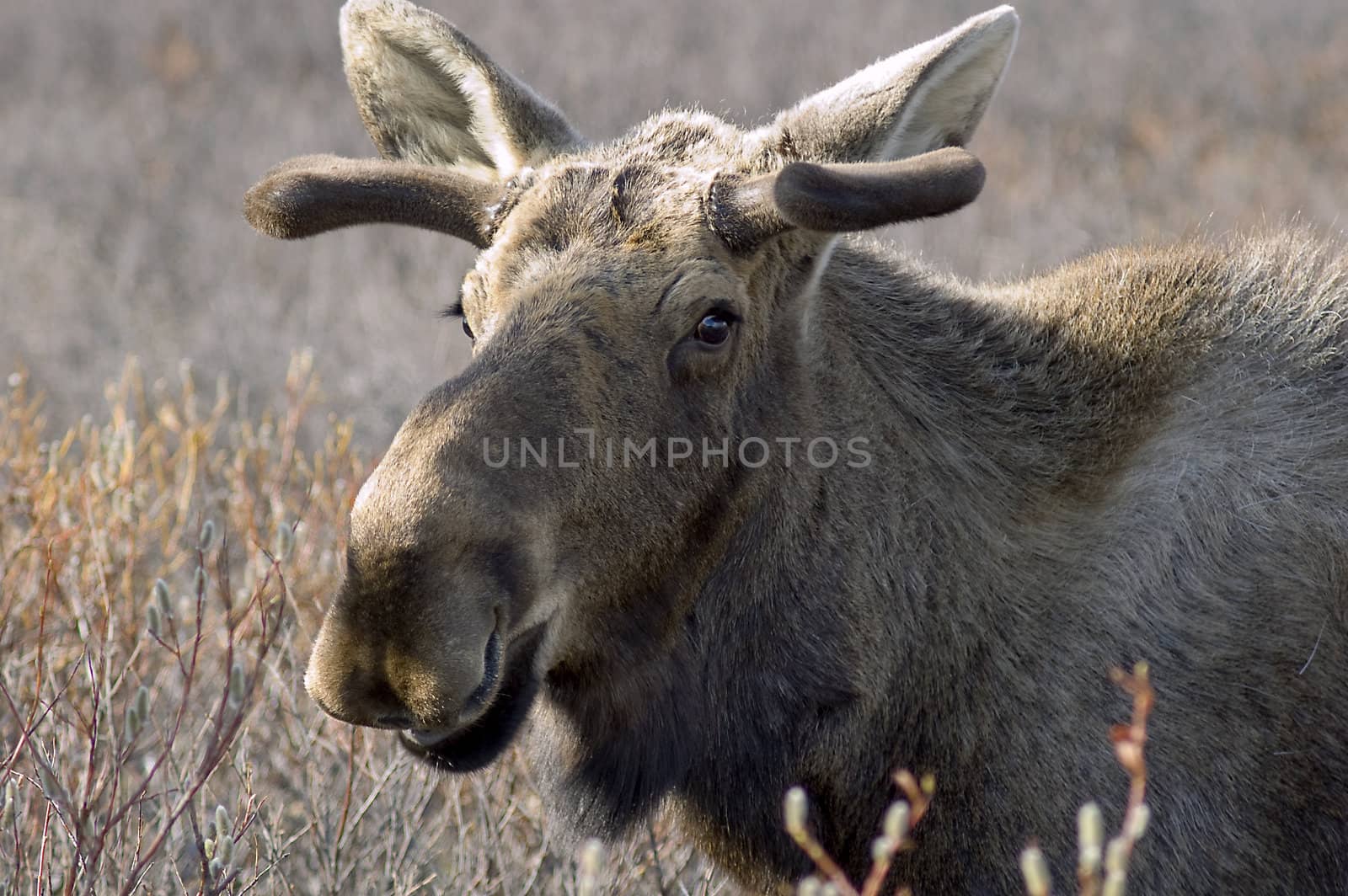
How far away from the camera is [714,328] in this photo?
3.16 m

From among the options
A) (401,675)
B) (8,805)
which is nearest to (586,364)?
(401,675)

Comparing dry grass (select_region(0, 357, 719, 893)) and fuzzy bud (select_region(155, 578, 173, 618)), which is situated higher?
fuzzy bud (select_region(155, 578, 173, 618))

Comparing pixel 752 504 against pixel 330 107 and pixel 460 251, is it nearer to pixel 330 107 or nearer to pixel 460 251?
pixel 460 251

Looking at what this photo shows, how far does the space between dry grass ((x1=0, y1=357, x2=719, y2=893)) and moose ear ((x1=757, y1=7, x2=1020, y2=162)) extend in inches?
63.4

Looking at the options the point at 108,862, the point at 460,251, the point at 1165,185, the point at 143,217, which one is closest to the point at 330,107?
the point at 143,217

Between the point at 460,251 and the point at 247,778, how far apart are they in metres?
8.06

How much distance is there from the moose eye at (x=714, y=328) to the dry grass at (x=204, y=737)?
4.09 feet

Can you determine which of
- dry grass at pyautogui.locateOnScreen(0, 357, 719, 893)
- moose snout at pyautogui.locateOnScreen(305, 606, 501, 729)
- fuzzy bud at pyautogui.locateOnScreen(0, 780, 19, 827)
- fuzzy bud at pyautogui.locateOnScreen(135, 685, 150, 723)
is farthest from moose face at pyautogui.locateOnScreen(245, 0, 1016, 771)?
fuzzy bud at pyautogui.locateOnScreen(0, 780, 19, 827)

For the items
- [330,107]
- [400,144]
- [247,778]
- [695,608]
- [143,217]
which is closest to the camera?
[695,608]

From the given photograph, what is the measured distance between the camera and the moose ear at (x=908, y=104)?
3434 mm

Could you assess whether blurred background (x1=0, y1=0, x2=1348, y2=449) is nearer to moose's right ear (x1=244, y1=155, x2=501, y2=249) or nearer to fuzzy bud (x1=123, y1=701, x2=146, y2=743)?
moose's right ear (x1=244, y1=155, x2=501, y2=249)

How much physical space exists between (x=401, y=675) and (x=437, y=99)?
6.26ft

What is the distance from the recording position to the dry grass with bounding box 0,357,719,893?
357 cm

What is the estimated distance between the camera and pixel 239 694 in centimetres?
335
